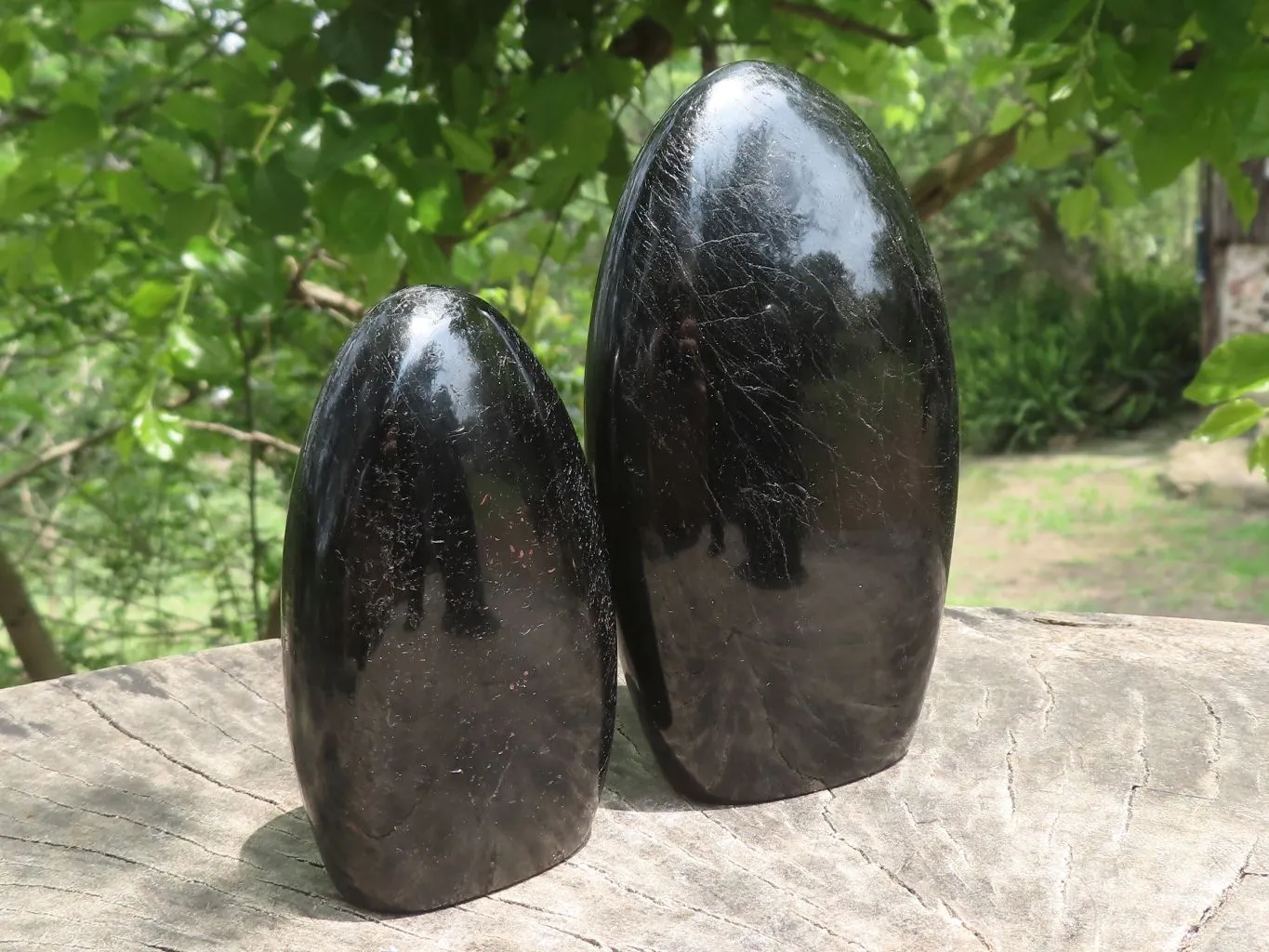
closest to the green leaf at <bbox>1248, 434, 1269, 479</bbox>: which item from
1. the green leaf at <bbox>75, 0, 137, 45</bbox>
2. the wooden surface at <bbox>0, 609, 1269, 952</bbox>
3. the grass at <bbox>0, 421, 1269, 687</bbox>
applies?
A: the wooden surface at <bbox>0, 609, 1269, 952</bbox>

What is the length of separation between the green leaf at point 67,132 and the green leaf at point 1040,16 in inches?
44.7

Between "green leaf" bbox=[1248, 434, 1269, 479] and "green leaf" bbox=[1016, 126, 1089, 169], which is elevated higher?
"green leaf" bbox=[1016, 126, 1089, 169]

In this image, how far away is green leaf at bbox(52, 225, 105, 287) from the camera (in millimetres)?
1688

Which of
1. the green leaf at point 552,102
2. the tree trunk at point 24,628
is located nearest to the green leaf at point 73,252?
the green leaf at point 552,102

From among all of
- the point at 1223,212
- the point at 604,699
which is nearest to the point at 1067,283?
the point at 1223,212

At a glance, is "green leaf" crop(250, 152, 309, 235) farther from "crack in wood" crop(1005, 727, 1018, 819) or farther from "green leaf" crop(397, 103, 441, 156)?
"crack in wood" crop(1005, 727, 1018, 819)

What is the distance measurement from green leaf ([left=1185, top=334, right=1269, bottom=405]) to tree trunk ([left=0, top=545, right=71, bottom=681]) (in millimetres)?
2569

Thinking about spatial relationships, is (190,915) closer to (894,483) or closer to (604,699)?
(604,699)

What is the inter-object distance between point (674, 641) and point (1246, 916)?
0.52 m

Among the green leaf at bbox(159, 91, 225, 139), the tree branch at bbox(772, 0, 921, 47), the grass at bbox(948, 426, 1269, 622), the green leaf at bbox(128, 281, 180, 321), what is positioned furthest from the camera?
the grass at bbox(948, 426, 1269, 622)

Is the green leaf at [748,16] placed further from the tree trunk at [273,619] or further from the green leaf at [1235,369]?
the tree trunk at [273,619]

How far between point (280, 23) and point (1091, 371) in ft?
25.6

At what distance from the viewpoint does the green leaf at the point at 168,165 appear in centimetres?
141

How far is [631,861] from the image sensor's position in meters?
1.01
